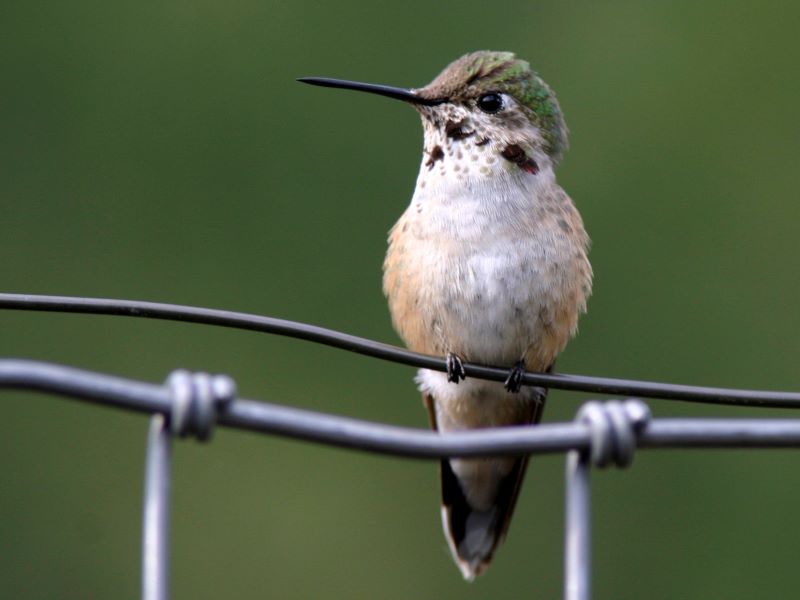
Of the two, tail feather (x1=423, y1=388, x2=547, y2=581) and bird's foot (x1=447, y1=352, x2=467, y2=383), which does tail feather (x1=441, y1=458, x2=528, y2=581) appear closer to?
tail feather (x1=423, y1=388, x2=547, y2=581)

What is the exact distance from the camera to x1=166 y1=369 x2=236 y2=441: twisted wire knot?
64.6 inches

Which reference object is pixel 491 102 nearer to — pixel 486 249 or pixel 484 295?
pixel 486 249

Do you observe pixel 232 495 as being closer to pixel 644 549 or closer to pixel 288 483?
pixel 288 483

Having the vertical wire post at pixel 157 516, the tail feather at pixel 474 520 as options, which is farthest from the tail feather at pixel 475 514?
the vertical wire post at pixel 157 516

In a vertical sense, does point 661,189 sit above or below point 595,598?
above

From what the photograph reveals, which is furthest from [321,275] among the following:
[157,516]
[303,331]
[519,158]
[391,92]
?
[157,516]

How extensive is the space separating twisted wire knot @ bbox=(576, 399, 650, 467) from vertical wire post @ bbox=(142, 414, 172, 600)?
51 centimetres

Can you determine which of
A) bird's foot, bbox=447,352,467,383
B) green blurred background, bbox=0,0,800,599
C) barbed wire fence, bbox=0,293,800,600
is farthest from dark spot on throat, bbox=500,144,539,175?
green blurred background, bbox=0,0,800,599

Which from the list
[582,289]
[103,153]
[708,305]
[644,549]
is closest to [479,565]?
[582,289]

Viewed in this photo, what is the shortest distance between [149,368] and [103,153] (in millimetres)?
1328

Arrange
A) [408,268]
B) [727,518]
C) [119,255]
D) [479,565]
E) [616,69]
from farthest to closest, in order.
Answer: [616,69] → [119,255] → [727,518] → [479,565] → [408,268]

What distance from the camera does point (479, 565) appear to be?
16.0 ft

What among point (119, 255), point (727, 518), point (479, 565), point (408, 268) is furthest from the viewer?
point (119, 255)

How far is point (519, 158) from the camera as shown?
4496mm
